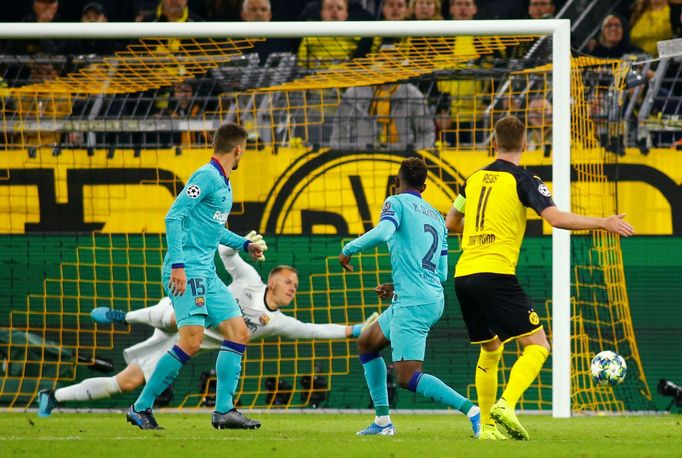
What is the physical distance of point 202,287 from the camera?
28.2 ft

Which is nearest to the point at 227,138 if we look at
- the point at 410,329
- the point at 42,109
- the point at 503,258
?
the point at 410,329

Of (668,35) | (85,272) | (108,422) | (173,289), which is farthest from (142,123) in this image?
(668,35)

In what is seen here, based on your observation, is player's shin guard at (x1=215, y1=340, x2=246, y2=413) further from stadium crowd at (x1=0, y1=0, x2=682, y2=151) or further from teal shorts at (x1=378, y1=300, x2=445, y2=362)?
stadium crowd at (x1=0, y1=0, x2=682, y2=151)

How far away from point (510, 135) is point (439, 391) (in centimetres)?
169

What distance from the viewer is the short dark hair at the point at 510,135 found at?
26.2 feet

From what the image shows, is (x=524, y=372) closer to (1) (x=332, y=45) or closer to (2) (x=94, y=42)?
(1) (x=332, y=45)

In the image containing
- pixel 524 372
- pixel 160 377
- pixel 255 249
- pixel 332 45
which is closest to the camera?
pixel 524 372

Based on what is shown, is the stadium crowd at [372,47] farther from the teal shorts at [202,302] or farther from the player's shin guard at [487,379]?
the player's shin guard at [487,379]

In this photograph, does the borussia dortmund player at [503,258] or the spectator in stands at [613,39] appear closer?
the borussia dortmund player at [503,258]

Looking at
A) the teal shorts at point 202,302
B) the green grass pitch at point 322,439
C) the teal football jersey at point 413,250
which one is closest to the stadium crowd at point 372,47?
the green grass pitch at point 322,439

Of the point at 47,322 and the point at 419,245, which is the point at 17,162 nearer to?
the point at 47,322

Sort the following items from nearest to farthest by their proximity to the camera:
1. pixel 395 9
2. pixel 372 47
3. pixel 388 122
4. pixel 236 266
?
pixel 236 266, pixel 388 122, pixel 372 47, pixel 395 9

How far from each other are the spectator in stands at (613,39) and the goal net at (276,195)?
2611 millimetres

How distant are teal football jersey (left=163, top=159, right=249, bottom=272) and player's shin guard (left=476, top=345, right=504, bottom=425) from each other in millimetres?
1999
